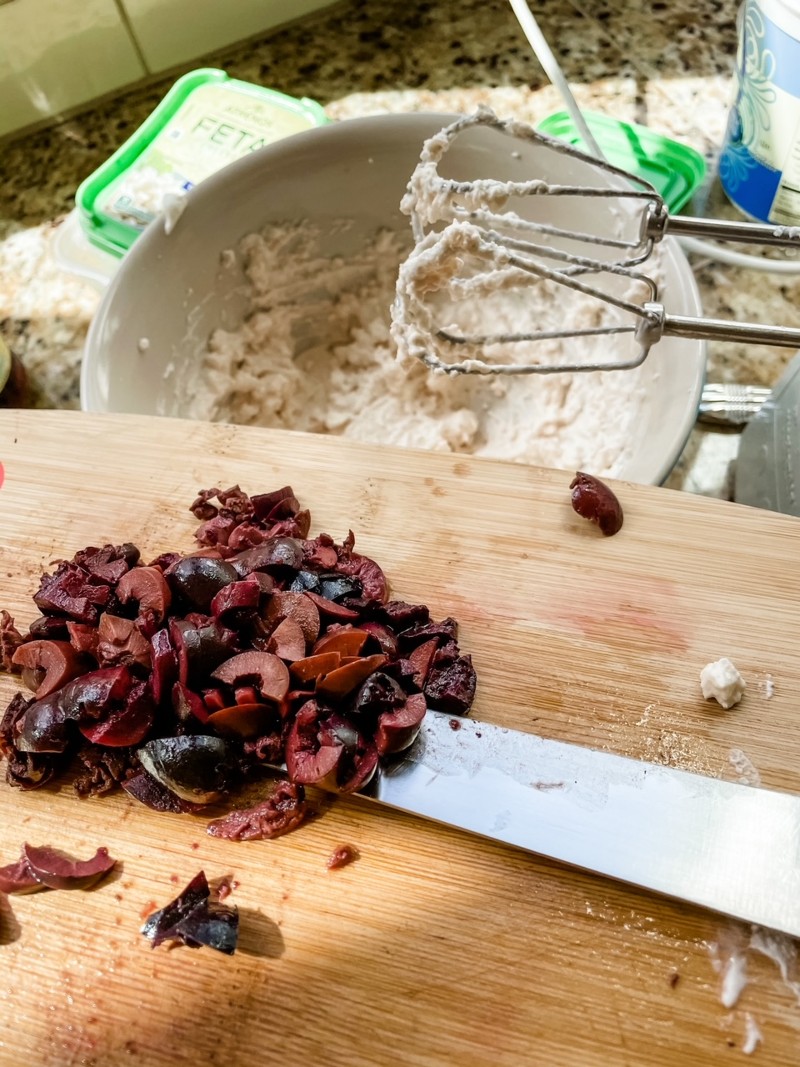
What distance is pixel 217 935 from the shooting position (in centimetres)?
113

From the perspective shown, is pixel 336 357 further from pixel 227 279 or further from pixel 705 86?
pixel 705 86

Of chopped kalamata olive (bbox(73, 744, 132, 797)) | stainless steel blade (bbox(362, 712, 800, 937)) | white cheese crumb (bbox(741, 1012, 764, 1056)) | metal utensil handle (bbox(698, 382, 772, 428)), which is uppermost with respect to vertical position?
chopped kalamata olive (bbox(73, 744, 132, 797))

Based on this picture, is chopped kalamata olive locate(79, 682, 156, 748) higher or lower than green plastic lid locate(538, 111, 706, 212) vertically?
lower

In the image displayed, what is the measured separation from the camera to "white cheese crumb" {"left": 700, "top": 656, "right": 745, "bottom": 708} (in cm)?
126

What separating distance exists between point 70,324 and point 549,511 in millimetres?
1632

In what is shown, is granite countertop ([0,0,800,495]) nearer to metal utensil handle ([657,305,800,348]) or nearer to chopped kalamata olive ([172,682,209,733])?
metal utensil handle ([657,305,800,348])

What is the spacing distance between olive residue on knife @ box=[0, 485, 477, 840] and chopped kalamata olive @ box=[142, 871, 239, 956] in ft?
0.33

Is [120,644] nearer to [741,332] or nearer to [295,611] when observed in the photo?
[295,611]

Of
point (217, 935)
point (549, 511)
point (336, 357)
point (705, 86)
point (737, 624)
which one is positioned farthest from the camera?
point (705, 86)

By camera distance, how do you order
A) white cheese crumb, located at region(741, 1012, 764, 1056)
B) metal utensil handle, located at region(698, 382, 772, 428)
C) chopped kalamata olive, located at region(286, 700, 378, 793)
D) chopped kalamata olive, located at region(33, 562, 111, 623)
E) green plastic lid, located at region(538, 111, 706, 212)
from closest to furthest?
white cheese crumb, located at region(741, 1012, 764, 1056), chopped kalamata olive, located at region(286, 700, 378, 793), chopped kalamata olive, located at region(33, 562, 111, 623), metal utensil handle, located at region(698, 382, 772, 428), green plastic lid, located at region(538, 111, 706, 212)

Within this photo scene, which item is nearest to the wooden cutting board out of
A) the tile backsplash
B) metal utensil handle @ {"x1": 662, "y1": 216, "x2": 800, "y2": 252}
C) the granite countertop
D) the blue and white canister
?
metal utensil handle @ {"x1": 662, "y1": 216, "x2": 800, "y2": 252}

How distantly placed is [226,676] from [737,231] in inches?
44.4

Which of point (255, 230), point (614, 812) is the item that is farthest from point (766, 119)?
point (614, 812)

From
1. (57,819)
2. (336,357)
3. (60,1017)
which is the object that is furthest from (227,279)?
(60,1017)
